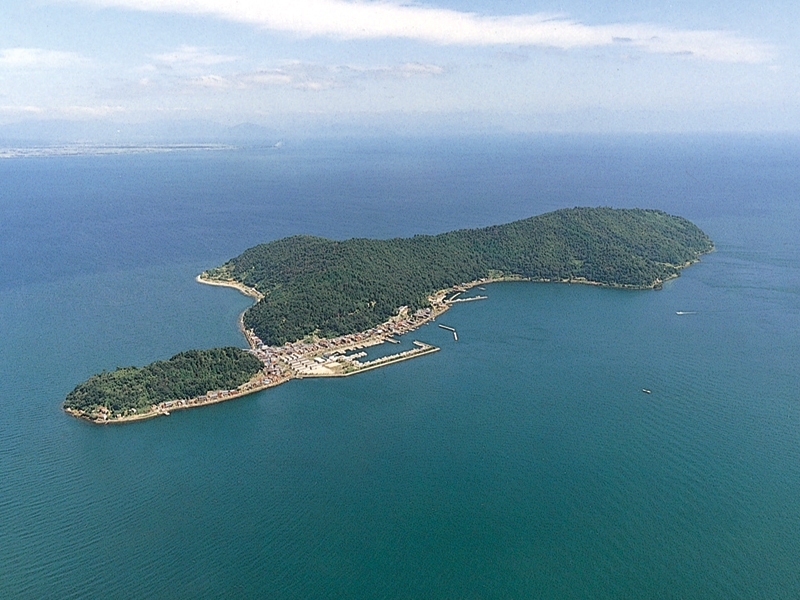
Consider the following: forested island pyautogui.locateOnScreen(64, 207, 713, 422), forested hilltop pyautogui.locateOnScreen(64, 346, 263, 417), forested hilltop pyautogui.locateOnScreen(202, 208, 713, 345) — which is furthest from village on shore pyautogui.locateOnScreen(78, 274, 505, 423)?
forested hilltop pyautogui.locateOnScreen(202, 208, 713, 345)

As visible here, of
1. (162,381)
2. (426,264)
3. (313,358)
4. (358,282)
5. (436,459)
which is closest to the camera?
(436,459)

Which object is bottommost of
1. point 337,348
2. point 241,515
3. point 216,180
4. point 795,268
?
point 241,515

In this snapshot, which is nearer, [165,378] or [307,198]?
[165,378]

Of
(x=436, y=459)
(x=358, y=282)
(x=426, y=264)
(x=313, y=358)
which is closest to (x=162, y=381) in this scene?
(x=313, y=358)

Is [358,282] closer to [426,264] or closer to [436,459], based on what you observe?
[426,264]

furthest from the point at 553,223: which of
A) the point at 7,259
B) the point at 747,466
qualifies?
the point at 7,259

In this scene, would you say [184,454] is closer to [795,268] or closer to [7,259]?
[7,259]
